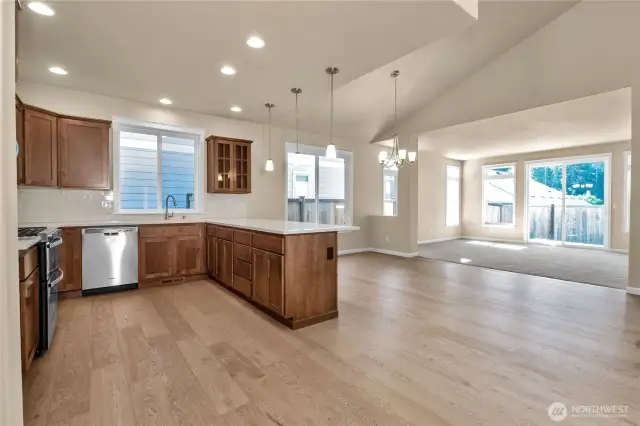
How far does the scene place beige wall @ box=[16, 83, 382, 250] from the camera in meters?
3.93

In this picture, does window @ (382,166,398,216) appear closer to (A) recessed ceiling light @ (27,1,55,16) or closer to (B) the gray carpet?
(B) the gray carpet

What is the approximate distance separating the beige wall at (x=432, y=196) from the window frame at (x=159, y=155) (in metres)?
5.89

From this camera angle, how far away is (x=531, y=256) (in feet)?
21.5

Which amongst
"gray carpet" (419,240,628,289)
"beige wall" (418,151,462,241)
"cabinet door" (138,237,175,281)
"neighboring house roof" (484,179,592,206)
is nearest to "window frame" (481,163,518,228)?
"neighboring house roof" (484,179,592,206)

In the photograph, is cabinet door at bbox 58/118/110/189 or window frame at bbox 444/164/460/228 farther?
window frame at bbox 444/164/460/228

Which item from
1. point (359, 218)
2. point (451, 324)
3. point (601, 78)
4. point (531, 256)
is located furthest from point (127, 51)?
point (531, 256)

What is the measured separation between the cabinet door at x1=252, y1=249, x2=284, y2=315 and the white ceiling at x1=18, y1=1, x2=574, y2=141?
2.09 metres

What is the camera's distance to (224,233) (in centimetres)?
413

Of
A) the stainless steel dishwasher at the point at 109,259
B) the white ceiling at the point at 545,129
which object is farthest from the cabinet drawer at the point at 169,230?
the white ceiling at the point at 545,129

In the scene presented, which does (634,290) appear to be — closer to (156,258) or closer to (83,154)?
(156,258)

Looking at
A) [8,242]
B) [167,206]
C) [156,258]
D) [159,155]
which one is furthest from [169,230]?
[8,242]

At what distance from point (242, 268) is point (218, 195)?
2.09m

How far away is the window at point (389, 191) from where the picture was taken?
7957 millimetres

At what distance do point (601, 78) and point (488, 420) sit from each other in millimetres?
4925
